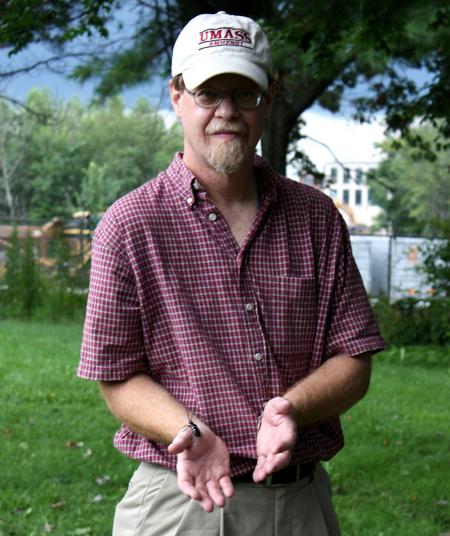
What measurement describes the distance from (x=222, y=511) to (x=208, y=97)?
949 mm

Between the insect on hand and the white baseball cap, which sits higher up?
the white baseball cap

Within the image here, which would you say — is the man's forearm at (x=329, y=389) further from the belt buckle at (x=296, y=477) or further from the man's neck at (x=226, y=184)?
the man's neck at (x=226, y=184)

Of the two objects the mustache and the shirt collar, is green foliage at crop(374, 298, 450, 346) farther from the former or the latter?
the mustache

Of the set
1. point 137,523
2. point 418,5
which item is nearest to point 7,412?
point 418,5

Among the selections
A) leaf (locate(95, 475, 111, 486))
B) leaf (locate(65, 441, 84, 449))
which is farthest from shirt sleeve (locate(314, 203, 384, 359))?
leaf (locate(65, 441, 84, 449))

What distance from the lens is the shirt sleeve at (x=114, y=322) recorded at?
2.16 metres

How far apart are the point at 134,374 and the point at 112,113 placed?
81.0 metres

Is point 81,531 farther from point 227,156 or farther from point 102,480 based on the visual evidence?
point 227,156

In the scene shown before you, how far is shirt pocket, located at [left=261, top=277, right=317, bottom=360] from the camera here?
2230 millimetres

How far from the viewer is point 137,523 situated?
2.28m

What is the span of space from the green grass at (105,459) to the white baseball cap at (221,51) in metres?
3.50

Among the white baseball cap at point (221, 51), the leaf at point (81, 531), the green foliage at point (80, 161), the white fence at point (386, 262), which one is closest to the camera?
the white baseball cap at point (221, 51)

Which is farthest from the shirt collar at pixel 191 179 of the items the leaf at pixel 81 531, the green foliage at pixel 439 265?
the green foliage at pixel 439 265

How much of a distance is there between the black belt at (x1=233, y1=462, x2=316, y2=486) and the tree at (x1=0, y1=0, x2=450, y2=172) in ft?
4.14
